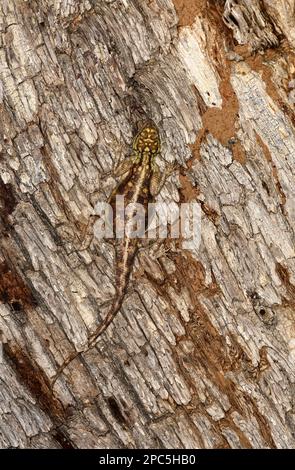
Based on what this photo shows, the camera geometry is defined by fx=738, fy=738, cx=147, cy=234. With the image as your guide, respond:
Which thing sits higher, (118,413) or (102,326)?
(102,326)

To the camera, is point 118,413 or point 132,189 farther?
point 132,189

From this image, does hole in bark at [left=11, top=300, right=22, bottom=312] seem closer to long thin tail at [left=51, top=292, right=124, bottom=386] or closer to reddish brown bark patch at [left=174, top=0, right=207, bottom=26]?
long thin tail at [left=51, top=292, right=124, bottom=386]

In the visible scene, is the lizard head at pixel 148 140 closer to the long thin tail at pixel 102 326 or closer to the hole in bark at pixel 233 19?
the hole in bark at pixel 233 19

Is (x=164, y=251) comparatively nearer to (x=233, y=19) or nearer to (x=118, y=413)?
(x=118, y=413)

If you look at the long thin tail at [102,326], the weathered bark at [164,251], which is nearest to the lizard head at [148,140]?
the weathered bark at [164,251]

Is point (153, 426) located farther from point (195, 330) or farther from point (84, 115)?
point (84, 115)

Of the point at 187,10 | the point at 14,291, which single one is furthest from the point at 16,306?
the point at 187,10

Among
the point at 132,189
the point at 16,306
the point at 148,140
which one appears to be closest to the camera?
the point at 16,306
